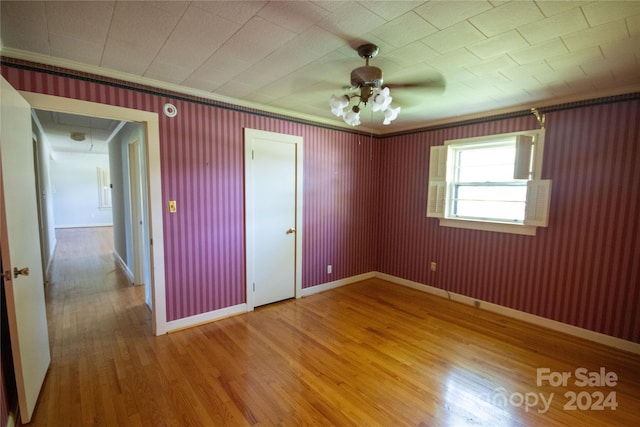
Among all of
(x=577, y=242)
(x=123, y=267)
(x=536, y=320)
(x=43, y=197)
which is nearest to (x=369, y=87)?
(x=577, y=242)

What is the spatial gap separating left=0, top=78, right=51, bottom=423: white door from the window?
405cm

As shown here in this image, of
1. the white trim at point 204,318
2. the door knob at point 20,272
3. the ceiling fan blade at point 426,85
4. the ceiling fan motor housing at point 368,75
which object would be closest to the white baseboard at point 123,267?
the white trim at point 204,318

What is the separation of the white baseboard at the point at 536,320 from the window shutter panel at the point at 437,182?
1.08 metres

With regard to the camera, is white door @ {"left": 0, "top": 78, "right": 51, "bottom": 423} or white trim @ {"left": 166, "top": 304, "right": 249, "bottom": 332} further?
white trim @ {"left": 166, "top": 304, "right": 249, "bottom": 332}

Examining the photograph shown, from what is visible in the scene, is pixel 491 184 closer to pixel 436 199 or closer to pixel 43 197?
pixel 436 199

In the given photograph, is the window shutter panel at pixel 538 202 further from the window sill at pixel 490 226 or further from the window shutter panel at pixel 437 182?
the window shutter panel at pixel 437 182

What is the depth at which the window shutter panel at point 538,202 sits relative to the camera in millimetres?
3021

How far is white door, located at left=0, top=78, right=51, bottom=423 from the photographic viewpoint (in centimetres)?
163

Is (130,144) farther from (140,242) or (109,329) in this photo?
(109,329)

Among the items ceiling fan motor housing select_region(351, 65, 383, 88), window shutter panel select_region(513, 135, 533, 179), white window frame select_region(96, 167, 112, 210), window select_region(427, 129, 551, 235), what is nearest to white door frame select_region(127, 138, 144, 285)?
ceiling fan motor housing select_region(351, 65, 383, 88)

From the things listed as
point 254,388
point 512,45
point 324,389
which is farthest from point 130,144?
point 512,45

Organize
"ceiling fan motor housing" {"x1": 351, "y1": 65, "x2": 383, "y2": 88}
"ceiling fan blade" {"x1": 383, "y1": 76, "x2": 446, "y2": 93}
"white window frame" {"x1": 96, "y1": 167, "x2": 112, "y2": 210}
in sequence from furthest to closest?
"white window frame" {"x1": 96, "y1": 167, "x2": 112, "y2": 210}, "ceiling fan blade" {"x1": 383, "y1": 76, "x2": 446, "y2": 93}, "ceiling fan motor housing" {"x1": 351, "y1": 65, "x2": 383, "y2": 88}

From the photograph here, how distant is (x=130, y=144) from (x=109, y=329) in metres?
2.56

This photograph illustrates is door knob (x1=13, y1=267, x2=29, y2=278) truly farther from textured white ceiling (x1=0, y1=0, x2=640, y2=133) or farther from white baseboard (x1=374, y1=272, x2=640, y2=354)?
white baseboard (x1=374, y1=272, x2=640, y2=354)
